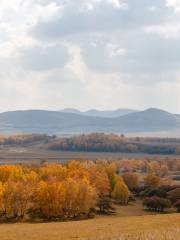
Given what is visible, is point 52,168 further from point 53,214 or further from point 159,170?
point 159,170

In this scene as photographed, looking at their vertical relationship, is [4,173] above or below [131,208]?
above

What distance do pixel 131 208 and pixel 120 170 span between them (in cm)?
7323

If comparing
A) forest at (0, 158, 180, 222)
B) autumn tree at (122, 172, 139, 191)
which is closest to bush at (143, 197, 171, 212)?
forest at (0, 158, 180, 222)

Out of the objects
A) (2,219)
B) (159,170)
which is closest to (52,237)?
(2,219)

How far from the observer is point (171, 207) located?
99.3 meters

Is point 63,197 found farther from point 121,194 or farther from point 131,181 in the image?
point 131,181

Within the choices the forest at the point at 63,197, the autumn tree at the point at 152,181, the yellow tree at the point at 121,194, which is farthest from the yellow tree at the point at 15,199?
the autumn tree at the point at 152,181

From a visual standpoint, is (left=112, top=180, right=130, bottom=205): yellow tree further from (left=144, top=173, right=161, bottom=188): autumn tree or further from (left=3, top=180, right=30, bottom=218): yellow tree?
(left=3, top=180, right=30, bottom=218): yellow tree

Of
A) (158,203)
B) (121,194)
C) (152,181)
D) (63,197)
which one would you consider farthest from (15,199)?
(152,181)

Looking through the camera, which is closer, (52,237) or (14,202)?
(52,237)

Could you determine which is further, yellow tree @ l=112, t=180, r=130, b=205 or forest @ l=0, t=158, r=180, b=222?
yellow tree @ l=112, t=180, r=130, b=205

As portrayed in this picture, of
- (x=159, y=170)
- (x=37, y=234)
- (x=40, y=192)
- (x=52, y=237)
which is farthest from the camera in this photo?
(x=159, y=170)

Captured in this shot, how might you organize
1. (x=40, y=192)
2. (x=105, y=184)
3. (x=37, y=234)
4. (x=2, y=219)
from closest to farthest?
(x=37, y=234) < (x=2, y=219) < (x=40, y=192) < (x=105, y=184)

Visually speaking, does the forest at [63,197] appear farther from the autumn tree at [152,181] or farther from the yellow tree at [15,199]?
the autumn tree at [152,181]
